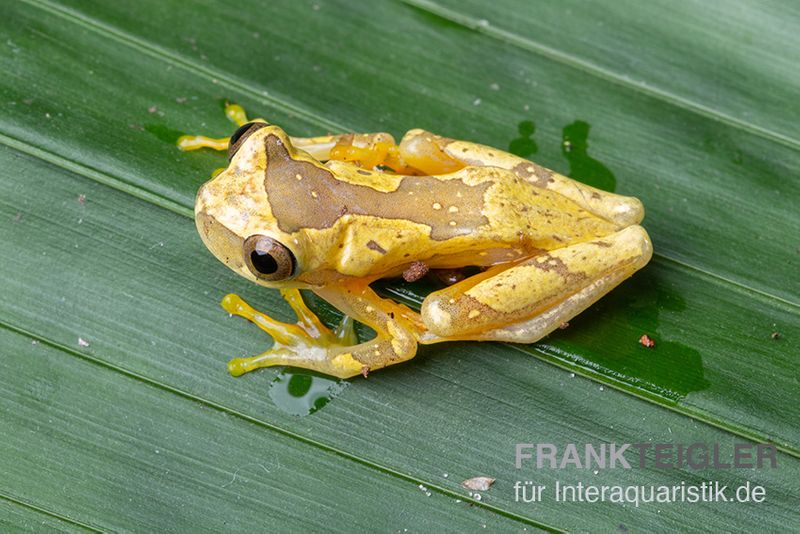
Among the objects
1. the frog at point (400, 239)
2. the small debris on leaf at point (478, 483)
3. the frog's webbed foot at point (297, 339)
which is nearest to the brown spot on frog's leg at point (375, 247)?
the frog at point (400, 239)

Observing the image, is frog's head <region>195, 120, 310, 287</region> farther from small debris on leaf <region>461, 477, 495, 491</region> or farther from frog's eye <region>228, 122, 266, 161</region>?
small debris on leaf <region>461, 477, 495, 491</region>

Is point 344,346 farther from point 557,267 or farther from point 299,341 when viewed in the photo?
point 557,267

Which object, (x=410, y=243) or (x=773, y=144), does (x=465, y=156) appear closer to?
(x=410, y=243)

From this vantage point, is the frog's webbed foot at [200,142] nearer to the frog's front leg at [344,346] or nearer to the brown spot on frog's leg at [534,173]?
the frog's front leg at [344,346]

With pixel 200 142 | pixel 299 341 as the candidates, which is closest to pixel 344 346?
pixel 299 341

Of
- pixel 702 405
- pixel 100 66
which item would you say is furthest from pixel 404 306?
pixel 100 66

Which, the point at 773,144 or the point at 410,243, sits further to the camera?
the point at 773,144
